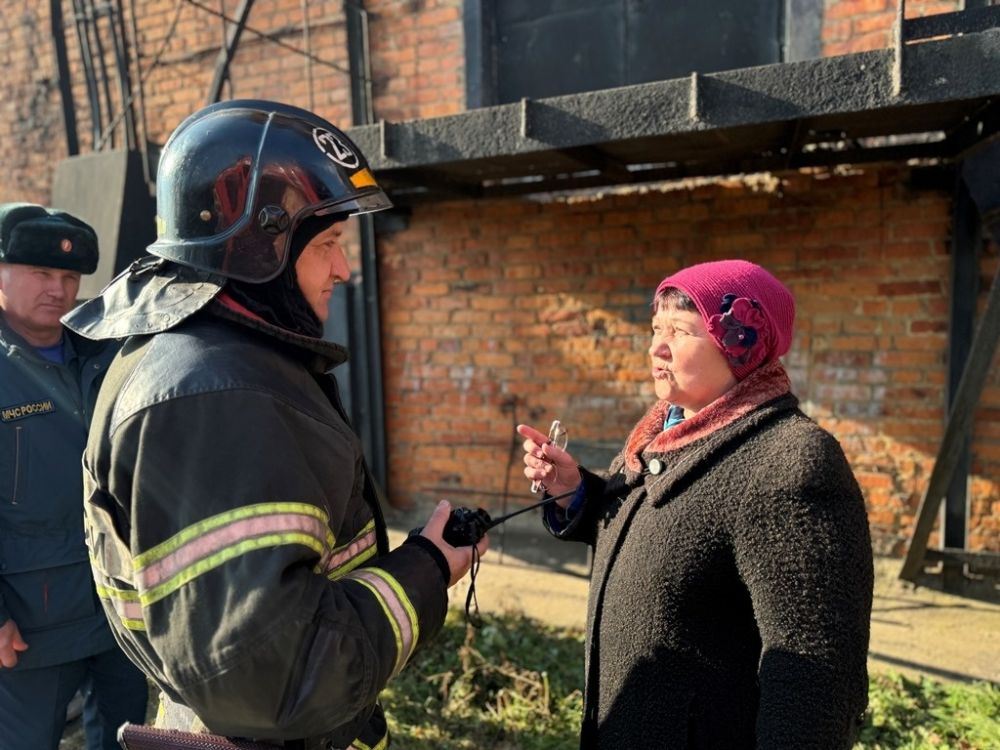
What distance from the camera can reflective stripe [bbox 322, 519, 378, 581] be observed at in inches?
49.6

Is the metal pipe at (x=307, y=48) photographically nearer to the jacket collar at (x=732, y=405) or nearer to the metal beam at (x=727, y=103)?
the metal beam at (x=727, y=103)

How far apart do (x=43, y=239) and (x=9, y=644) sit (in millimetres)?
1374

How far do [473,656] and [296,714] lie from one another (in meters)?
2.50

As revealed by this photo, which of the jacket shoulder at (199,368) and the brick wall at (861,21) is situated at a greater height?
the brick wall at (861,21)

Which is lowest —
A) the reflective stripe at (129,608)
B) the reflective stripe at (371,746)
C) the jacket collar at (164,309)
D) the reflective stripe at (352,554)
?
the reflective stripe at (371,746)

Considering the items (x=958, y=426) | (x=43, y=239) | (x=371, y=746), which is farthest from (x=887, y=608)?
(x=43, y=239)

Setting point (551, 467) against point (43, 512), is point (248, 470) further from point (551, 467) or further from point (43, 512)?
point (43, 512)

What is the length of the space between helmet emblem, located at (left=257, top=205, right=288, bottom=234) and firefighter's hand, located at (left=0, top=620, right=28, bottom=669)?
1736 millimetres

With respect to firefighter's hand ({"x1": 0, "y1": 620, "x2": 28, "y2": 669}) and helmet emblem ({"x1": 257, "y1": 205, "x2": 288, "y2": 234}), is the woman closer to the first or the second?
helmet emblem ({"x1": 257, "y1": 205, "x2": 288, "y2": 234})

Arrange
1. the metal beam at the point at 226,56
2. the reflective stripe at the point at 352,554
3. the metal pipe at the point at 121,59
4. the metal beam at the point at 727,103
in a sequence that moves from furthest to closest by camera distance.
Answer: the metal pipe at the point at 121,59 → the metal beam at the point at 226,56 → the metal beam at the point at 727,103 → the reflective stripe at the point at 352,554

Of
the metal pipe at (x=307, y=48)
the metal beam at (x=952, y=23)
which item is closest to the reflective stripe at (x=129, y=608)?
the metal beam at (x=952, y=23)

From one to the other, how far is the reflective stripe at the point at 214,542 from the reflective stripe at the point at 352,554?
220 millimetres

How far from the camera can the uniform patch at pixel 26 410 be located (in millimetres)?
2172

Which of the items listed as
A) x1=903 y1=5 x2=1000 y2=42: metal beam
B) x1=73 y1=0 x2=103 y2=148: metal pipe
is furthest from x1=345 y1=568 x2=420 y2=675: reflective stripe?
x1=73 y1=0 x2=103 y2=148: metal pipe
